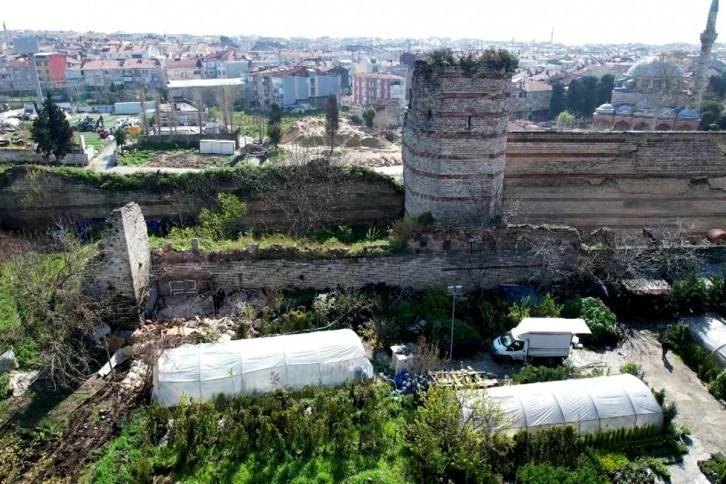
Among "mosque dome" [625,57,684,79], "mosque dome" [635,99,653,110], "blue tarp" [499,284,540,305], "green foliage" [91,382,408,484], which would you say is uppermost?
"mosque dome" [625,57,684,79]

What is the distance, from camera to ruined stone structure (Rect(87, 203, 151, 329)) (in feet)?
41.6

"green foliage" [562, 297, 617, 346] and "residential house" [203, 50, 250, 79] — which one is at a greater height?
"residential house" [203, 50, 250, 79]

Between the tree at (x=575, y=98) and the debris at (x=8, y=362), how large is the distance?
54672mm

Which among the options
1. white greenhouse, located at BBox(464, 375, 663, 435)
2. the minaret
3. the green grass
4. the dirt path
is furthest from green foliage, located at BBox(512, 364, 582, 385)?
the minaret

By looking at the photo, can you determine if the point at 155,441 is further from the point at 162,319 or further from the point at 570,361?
the point at 570,361

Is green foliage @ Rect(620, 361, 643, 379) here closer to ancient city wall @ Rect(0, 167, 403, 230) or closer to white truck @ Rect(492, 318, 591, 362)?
white truck @ Rect(492, 318, 591, 362)

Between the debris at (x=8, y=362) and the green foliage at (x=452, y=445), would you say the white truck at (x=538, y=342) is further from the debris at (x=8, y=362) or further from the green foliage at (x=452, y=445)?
the debris at (x=8, y=362)

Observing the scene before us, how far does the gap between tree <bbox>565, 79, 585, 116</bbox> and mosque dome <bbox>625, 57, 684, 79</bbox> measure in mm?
5392

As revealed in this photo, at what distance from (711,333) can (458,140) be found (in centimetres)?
817

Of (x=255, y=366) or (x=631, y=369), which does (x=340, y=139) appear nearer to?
(x=255, y=366)

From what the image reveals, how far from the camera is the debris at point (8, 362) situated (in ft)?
39.0

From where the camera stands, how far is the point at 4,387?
37.3ft

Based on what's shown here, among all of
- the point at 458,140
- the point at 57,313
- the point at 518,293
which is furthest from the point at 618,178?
the point at 57,313

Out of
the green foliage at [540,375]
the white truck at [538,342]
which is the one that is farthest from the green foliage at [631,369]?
the white truck at [538,342]
